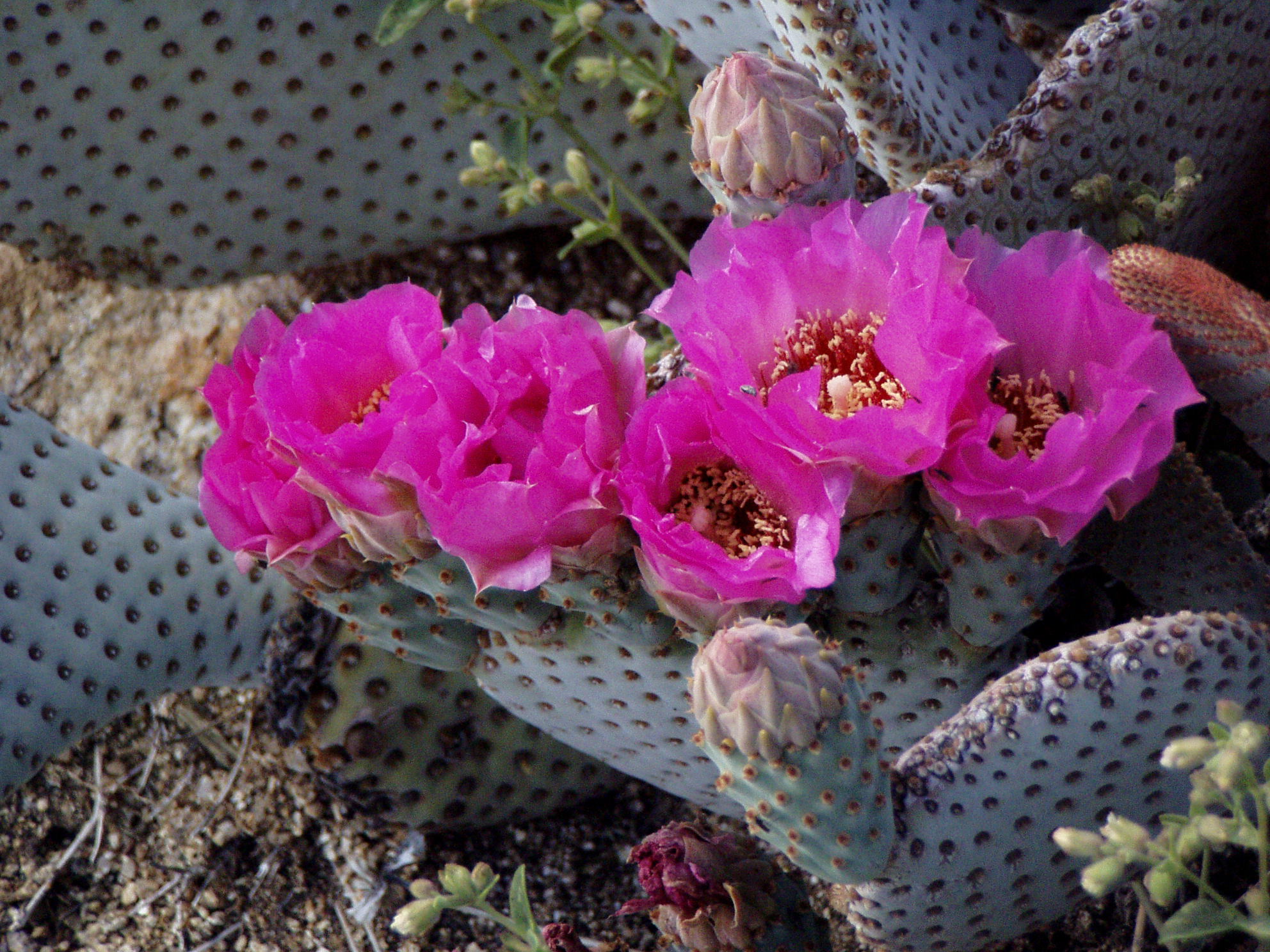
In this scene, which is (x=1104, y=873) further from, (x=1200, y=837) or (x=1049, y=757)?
(x=1049, y=757)

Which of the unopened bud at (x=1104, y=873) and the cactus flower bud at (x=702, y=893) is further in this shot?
the cactus flower bud at (x=702, y=893)

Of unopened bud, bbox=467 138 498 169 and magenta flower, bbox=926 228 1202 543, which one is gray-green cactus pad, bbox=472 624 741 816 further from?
unopened bud, bbox=467 138 498 169

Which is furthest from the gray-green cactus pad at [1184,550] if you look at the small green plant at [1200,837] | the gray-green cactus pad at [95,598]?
the gray-green cactus pad at [95,598]

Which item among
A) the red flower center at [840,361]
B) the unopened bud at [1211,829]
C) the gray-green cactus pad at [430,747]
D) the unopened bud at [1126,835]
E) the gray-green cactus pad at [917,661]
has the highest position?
the red flower center at [840,361]

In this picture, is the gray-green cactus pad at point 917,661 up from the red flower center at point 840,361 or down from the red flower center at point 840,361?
down

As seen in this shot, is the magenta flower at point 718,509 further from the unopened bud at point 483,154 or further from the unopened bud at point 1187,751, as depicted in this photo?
the unopened bud at point 483,154

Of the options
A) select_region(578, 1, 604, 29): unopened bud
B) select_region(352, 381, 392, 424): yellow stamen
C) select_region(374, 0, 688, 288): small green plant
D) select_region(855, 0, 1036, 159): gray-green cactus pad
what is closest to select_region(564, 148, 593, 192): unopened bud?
select_region(374, 0, 688, 288): small green plant

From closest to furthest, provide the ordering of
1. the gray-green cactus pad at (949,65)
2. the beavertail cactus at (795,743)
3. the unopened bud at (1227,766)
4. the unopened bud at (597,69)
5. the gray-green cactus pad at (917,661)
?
Answer: the unopened bud at (1227,766), the beavertail cactus at (795,743), the gray-green cactus pad at (917,661), the gray-green cactus pad at (949,65), the unopened bud at (597,69)
